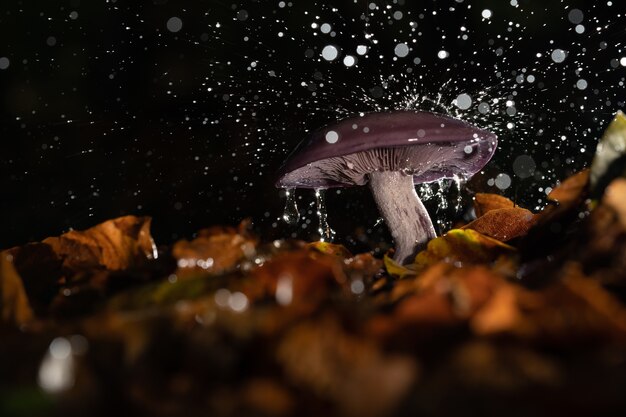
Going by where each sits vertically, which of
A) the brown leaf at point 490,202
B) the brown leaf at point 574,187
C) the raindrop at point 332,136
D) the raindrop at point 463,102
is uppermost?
the raindrop at point 463,102

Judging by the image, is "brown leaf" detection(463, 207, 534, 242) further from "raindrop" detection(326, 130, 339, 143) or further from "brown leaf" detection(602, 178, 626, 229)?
"brown leaf" detection(602, 178, 626, 229)

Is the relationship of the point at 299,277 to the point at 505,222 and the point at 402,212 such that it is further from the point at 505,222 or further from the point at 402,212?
the point at 402,212

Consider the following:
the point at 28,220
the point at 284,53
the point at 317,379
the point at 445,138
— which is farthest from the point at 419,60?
the point at 317,379

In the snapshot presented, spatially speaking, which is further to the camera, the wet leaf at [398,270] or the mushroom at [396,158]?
the mushroom at [396,158]

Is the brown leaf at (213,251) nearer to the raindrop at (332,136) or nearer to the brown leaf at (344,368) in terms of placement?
the brown leaf at (344,368)

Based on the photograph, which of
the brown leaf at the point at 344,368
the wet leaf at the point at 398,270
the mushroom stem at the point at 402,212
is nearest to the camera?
the brown leaf at the point at 344,368

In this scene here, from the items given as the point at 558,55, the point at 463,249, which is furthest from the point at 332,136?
the point at 558,55

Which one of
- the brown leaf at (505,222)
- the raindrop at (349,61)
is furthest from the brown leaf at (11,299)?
the raindrop at (349,61)
